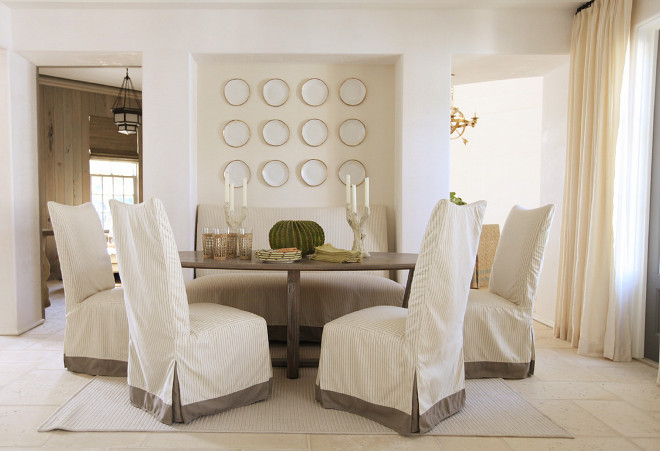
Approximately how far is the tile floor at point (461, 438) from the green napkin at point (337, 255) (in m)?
0.86

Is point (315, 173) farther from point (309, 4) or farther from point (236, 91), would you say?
point (309, 4)

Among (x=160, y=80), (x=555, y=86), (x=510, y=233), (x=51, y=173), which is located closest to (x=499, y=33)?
(x=555, y=86)

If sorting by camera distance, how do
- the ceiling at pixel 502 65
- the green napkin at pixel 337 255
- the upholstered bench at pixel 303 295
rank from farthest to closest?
the ceiling at pixel 502 65
the upholstered bench at pixel 303 295
the green napkin at pixel 337 255

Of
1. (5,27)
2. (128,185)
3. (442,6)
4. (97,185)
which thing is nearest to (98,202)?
(97,185)

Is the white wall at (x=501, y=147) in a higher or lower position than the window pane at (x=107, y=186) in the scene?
higher

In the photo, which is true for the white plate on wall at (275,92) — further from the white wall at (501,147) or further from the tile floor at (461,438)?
the white wall at (501,147)

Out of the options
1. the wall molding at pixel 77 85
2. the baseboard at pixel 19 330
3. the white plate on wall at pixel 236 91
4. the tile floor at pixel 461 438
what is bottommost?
the baseboard at pixel 19 330

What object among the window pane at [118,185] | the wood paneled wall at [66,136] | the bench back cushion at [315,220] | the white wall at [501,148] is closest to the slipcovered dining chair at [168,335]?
the bench back cushion at [315,220]

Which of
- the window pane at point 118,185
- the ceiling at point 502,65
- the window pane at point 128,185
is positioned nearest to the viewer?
the ceiling at point 502,65

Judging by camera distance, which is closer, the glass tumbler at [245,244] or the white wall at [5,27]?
the glass tumbler at [245,244]

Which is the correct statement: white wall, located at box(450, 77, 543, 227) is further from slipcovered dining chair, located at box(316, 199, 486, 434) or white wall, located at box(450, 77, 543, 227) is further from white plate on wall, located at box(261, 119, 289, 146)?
slipcovered dining chair, located at box(316, 199, 486, 434)

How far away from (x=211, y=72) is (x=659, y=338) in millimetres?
3763

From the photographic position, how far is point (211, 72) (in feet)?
13.8

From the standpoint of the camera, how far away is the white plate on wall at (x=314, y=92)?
4.22 meters
